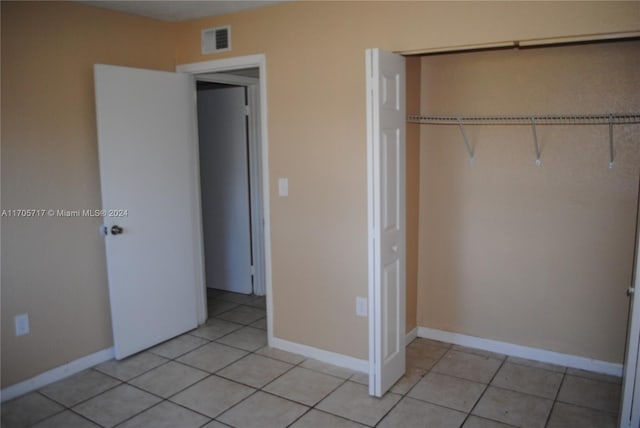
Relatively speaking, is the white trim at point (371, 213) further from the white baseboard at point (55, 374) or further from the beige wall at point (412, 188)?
the white baseboard at point (55, 374)

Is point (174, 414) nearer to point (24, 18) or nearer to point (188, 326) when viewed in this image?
point (188, 326)

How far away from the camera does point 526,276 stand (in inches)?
134

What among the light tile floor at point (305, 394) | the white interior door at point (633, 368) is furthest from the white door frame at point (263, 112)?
the white interior door at point (633, 368)

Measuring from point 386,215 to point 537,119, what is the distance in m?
1.23

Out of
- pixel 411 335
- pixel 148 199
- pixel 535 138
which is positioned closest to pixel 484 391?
pixel 411 335

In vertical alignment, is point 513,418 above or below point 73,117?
below

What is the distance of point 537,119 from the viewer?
3.21 meters

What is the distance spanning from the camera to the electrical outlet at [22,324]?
3055 mm

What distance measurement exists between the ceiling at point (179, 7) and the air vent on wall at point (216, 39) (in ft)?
0.37

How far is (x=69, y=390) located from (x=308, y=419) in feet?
5.07

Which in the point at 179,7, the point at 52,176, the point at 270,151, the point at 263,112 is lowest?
the point at 52,176

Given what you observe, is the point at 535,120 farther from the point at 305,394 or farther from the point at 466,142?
the point at 305,394

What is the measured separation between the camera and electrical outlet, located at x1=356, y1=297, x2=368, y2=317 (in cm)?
328

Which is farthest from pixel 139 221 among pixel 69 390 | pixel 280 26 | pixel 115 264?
pixel 280 26
